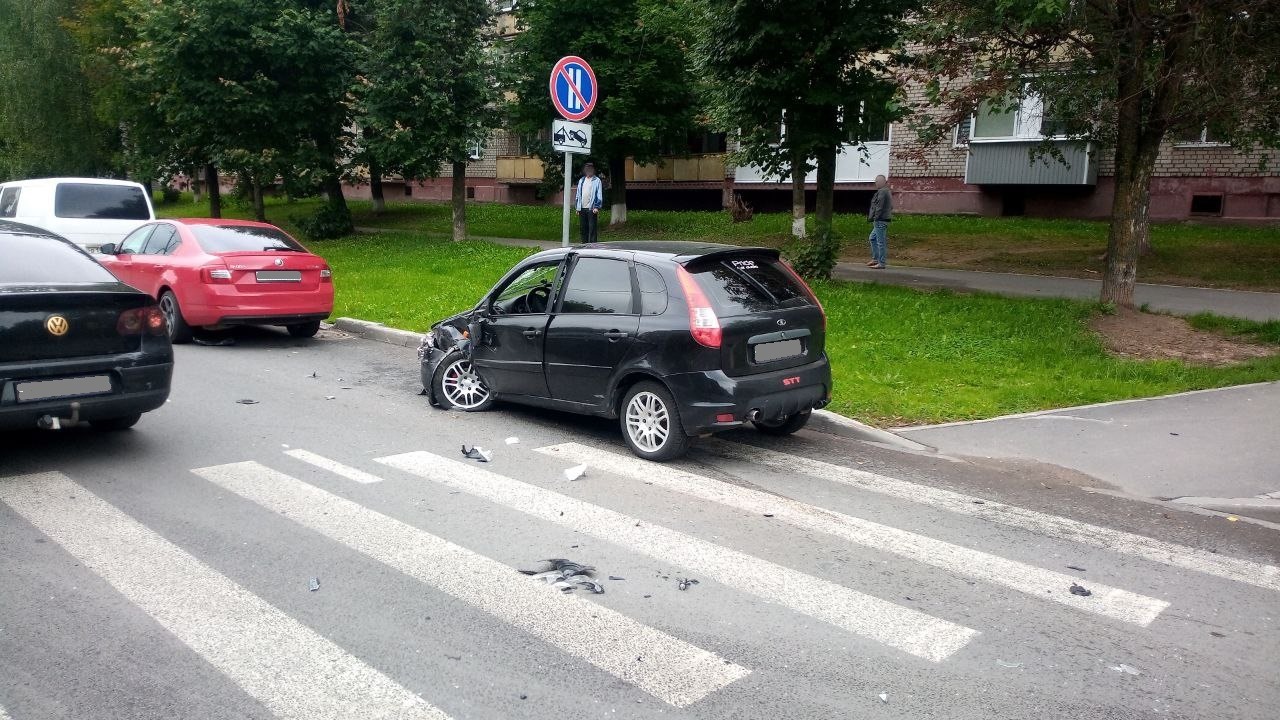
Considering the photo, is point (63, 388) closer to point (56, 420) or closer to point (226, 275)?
point (56, 420)

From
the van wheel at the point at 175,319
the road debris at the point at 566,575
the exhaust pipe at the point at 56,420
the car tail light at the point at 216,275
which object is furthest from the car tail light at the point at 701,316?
the van wheel at the point at 175,319

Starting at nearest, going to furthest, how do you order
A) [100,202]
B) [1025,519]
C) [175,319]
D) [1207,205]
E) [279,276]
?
[1025,519] → [279,276] → [175,319] → [100,202] → [1207,205]

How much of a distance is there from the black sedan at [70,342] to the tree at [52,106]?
3300 centimetres

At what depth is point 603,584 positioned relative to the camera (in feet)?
15.9

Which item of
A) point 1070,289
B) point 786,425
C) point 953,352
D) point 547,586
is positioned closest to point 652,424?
point 786,425

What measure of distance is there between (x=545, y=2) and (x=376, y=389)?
686 inches

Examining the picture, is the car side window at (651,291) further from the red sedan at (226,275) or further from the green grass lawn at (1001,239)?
the green grass lawn at (1001,239)

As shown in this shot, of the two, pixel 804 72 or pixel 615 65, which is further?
pixel 615 65

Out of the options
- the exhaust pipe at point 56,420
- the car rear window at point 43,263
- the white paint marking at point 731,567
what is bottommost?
the white paint marking at point 731,567

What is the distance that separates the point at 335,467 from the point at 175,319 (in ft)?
20.7

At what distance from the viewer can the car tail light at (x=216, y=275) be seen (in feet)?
37.5

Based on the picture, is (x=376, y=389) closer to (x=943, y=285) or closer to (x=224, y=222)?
(x=224, y=222)

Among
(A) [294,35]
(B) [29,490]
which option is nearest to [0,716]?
(B) [29,490]

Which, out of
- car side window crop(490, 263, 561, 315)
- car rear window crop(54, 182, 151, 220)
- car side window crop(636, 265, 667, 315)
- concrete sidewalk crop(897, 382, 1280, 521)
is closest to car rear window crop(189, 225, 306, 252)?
car side window crop(490, 263, 561, 315)
